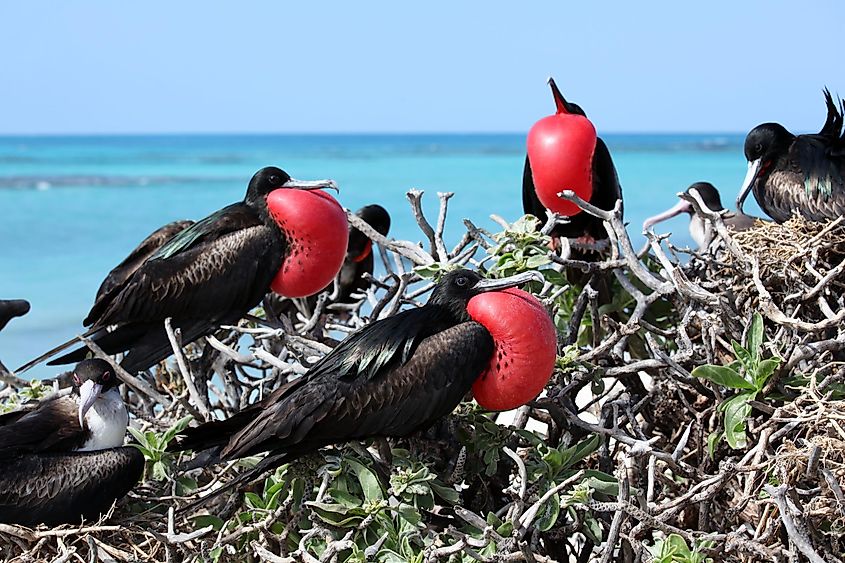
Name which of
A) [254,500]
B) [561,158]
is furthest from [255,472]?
[561,158]

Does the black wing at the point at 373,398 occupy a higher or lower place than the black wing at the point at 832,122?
lower

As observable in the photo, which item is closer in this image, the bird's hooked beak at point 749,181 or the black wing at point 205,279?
the black wing at point 205,279

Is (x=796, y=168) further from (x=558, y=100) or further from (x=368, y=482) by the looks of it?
(x=368, y=482)

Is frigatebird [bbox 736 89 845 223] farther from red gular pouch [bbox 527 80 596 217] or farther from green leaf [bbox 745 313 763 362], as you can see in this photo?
green leaf [bbox 745 313 763 362]

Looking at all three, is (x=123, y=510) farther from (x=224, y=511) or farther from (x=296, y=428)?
(x=296, y=428)

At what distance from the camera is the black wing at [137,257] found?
3426mm

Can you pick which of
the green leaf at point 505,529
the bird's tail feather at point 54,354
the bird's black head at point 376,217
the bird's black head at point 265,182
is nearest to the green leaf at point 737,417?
the green leaf at point 505,529

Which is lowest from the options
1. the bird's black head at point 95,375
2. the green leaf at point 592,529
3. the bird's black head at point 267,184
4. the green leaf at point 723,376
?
the green leaf at point 592,529

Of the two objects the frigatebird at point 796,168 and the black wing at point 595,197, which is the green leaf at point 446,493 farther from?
the frigatebird at point 796,168

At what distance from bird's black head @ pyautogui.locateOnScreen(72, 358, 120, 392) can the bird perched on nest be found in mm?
302

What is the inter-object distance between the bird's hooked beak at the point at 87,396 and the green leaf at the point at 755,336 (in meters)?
1.41

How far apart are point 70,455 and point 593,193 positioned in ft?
5.54

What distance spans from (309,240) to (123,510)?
38.2 inches

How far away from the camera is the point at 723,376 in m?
2.37
